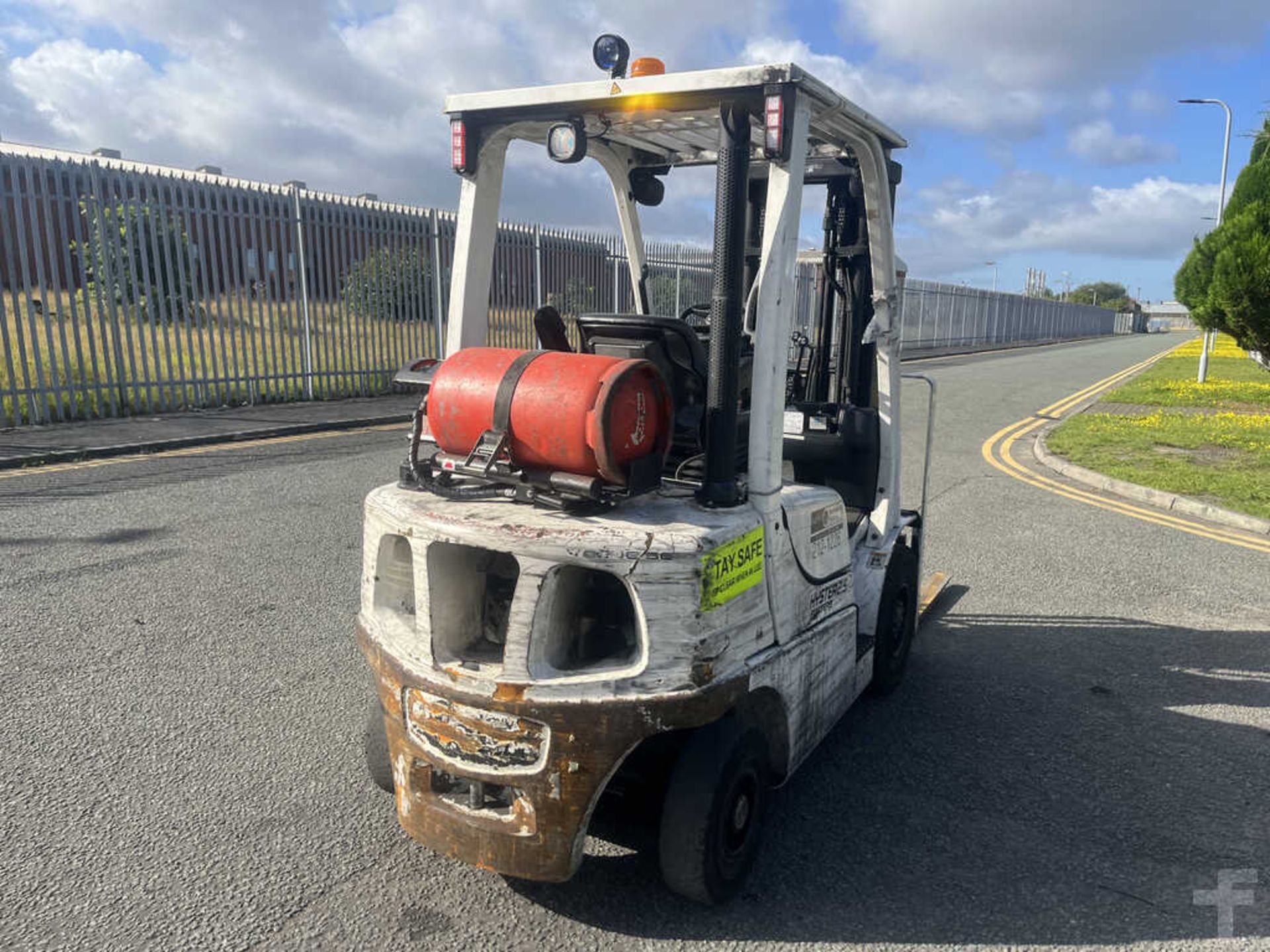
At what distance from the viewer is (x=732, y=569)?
8.36 feet

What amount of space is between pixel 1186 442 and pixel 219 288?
13598 mm

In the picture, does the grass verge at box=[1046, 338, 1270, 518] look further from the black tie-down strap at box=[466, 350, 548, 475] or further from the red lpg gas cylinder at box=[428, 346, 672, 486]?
the black tie-down strap at box=[466, 350, 548, 475]

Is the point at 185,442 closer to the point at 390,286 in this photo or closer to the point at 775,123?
the point at 390,286

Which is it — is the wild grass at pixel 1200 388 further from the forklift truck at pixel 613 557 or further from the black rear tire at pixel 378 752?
the black rear tire at pixel 378 752

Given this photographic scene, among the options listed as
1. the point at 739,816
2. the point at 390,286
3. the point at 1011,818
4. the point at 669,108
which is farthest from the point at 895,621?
the point at 390,286

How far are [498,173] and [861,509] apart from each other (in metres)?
2.20

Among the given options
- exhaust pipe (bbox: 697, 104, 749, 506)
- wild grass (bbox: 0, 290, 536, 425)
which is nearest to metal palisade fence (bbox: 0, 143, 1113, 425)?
wild grass (bbox: 0, 290, 536, 425)

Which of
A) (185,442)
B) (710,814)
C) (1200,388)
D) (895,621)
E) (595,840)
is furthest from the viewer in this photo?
(1200,388)

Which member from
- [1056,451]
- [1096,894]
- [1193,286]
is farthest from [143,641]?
[1193,286]

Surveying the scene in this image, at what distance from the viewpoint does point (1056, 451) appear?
446 inches

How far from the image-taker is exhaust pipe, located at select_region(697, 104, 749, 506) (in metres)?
2.59

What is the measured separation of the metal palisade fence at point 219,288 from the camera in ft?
34.6

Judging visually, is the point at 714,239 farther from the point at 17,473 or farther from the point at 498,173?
the point at 17,473

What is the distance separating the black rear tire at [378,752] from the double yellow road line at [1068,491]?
23.0 ft
